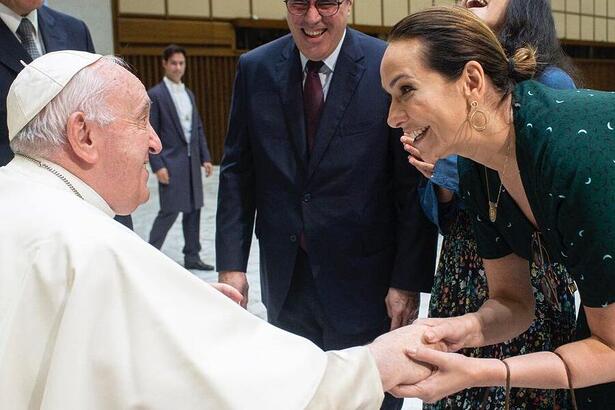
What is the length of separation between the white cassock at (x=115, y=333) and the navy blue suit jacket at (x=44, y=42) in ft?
4.39

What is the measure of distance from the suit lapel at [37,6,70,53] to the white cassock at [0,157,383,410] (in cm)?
163

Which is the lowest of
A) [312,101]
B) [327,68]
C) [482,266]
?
[482,266]

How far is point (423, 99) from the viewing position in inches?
69.5

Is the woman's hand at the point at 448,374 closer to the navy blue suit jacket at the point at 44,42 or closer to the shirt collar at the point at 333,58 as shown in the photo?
the shirt collar at the point at 333,58

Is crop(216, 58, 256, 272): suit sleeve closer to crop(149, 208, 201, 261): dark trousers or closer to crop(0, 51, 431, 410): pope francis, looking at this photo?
crop(0, 51, 431, 410): pope francis

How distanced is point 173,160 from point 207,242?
45.6 inches

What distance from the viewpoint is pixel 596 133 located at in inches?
62.7

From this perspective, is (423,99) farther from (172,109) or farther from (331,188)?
(172,109)

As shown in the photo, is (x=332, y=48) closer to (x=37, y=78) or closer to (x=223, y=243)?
(x=223, y=243)

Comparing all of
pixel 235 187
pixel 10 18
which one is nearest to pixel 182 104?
pixel 10 18

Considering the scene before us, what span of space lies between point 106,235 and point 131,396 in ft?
1.02

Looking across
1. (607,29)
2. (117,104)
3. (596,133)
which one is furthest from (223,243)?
(607,29)

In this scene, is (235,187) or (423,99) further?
(235,187)

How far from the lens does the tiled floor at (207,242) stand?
5280 millimetres
